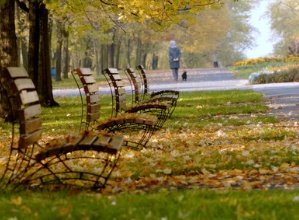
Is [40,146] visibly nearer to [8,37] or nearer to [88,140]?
[88,140]

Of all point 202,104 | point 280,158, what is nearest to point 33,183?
point 280,158

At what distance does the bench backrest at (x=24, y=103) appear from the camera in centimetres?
620

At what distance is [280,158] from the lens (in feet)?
27.1

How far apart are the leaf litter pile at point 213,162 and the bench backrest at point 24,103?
0.88 meters

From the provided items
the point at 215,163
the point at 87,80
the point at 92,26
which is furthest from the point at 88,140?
the point at 92,26

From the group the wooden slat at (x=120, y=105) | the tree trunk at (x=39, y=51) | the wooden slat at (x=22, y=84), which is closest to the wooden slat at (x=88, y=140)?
the wooden slat at (x=22, y=84)

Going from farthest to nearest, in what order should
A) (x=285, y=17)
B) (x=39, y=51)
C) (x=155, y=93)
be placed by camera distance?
(x=285, y=17), (x=39, y=51), (x=155, y=93)

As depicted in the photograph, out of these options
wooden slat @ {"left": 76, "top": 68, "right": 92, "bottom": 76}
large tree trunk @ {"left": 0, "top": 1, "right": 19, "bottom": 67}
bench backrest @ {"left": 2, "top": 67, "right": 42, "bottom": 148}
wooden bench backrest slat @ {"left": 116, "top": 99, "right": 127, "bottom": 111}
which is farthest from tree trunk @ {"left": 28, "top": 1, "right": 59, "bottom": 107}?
bench backrest @ {"left": 2, "top": 67, "right": 42, "bottom": 148}

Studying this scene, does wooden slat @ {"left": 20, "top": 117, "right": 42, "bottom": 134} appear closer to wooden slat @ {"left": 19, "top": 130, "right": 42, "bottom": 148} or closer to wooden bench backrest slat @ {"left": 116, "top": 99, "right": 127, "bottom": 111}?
wooden slat @ {"left": 19, "top": 130, "right": 42, "bottom": 148}

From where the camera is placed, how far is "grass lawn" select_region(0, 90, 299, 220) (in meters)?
5.05

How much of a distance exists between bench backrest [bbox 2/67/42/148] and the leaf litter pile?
88cm

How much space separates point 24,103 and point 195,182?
6.07ft

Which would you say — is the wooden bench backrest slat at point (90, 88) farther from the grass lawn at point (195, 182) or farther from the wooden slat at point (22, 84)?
the wooden slat at point (22, 84)

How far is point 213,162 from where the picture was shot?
8117mm
